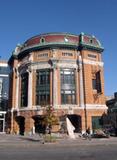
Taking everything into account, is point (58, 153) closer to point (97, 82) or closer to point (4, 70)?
point (97, 82)

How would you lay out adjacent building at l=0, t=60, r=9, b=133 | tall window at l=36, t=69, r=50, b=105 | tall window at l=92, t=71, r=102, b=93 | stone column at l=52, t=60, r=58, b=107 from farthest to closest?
adjacent building at l=0, t=60, r=9, b=133 < tall window at l=92, t=71, r=102, b=93 < tall window at l=36, t=69, r=50, b=105 < stone column at l=52, t=60, r=58, b=107

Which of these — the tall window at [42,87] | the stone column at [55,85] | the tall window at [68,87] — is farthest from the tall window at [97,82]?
the tall window at [42,87]

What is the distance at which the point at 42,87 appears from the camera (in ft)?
185

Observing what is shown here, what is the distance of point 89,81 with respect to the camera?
56.7m

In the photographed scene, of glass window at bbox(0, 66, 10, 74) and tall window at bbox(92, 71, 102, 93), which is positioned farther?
glass window at bbox(0, 66, 10, 74)

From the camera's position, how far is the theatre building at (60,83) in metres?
54.7

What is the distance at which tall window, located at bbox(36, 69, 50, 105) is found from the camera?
55781 millimetres

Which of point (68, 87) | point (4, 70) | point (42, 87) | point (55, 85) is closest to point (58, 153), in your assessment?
Result: point (55, 85)

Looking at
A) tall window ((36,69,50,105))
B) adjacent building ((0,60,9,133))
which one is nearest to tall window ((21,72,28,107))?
tall window ((36,69,50,105))

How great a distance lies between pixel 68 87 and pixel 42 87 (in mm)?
5692

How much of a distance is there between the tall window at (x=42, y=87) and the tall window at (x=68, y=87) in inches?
128

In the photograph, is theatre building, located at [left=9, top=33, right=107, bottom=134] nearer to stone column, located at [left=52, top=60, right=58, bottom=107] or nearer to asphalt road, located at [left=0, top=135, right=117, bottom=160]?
stone column, located at [left=52, top=60, right=58, bottom=107]

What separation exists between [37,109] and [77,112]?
8.53m

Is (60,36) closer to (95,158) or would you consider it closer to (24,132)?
(24,132)
